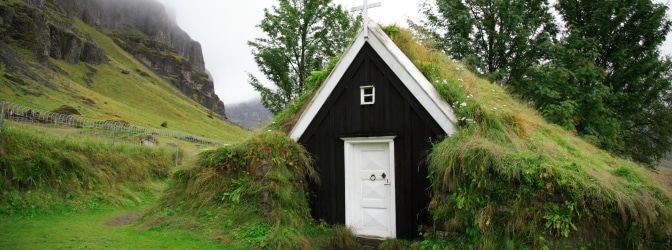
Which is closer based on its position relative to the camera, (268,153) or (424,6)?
(268,153)

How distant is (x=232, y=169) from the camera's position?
9852 mm

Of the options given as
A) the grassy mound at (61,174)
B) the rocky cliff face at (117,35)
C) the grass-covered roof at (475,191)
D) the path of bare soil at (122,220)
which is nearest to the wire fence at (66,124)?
the grassy mound at (61,174)

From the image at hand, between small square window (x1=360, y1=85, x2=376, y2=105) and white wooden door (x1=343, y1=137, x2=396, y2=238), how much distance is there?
2.81 feet

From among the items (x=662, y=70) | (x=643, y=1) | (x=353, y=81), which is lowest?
(x=353, y=81)

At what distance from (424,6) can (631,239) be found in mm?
16259

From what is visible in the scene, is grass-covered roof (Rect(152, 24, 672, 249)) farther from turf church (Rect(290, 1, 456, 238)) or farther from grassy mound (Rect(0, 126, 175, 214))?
grassy mound (Rect(0, 126, 175, 214))

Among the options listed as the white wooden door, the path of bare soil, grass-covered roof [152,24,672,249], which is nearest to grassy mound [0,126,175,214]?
the path of bare soil

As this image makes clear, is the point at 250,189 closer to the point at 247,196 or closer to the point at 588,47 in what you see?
the point at 247,196

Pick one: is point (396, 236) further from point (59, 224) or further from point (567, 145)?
point (59, 224)

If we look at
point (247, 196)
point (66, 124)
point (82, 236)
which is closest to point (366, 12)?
point (247, 196)

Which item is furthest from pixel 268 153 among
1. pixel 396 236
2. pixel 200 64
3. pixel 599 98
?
pixel 200 64

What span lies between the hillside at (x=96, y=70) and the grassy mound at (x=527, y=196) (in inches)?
2046

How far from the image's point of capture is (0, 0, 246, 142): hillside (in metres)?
61.1

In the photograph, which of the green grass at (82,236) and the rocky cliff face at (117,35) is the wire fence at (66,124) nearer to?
the green grass at (82,236)
